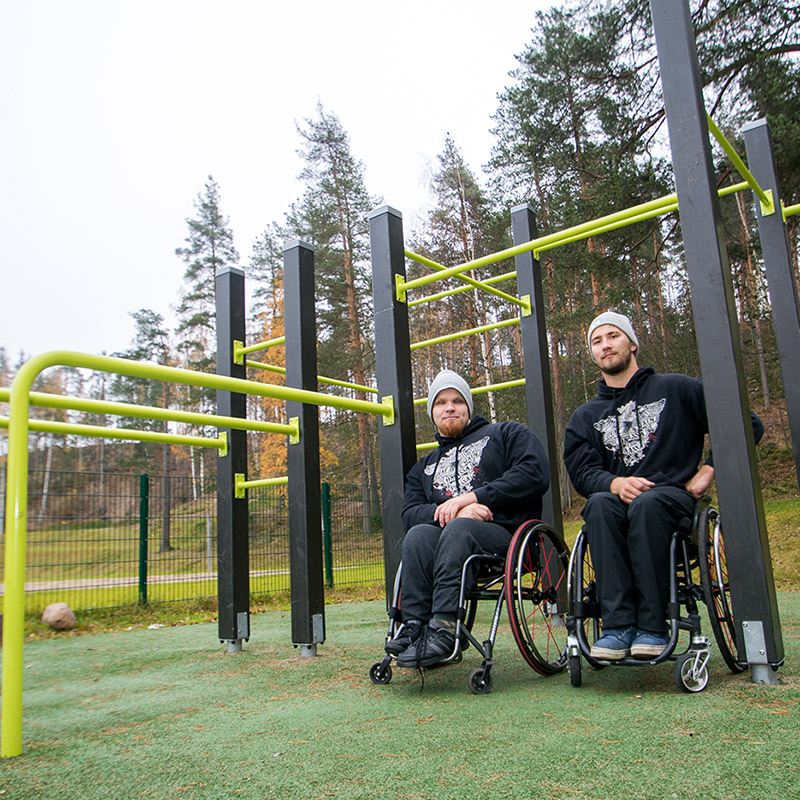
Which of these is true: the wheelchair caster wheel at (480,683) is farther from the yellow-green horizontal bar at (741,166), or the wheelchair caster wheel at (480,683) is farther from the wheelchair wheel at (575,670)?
the yellow-green horizontal bar at (741,166)

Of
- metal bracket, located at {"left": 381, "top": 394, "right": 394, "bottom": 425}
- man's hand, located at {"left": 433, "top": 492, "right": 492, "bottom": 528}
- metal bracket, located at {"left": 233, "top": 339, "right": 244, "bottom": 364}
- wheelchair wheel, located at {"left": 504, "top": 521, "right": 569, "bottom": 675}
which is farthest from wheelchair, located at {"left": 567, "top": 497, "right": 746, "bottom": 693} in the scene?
metal bracket, located at {"left": 233, "top": 339, "right": 244, "bottom": 364}

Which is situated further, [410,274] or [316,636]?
[410,274]

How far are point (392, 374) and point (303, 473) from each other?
569mm

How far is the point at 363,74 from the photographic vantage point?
737 inches

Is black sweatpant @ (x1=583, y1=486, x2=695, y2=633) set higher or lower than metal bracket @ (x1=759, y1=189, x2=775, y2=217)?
lower

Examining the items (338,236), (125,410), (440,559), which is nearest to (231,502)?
(125,410)

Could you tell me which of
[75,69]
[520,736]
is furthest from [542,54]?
[75,69]

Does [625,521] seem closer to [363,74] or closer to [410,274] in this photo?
[410,274]

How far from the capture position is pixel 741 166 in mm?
2291

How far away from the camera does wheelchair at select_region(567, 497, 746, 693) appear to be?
1696mm

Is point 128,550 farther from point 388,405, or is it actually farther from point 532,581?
point 532,581

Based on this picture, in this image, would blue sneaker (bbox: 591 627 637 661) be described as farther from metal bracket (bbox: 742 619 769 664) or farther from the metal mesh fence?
the metal mesh fence

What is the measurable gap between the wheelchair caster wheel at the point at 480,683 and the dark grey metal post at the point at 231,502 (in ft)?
5.01

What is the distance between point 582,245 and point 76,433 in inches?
334
